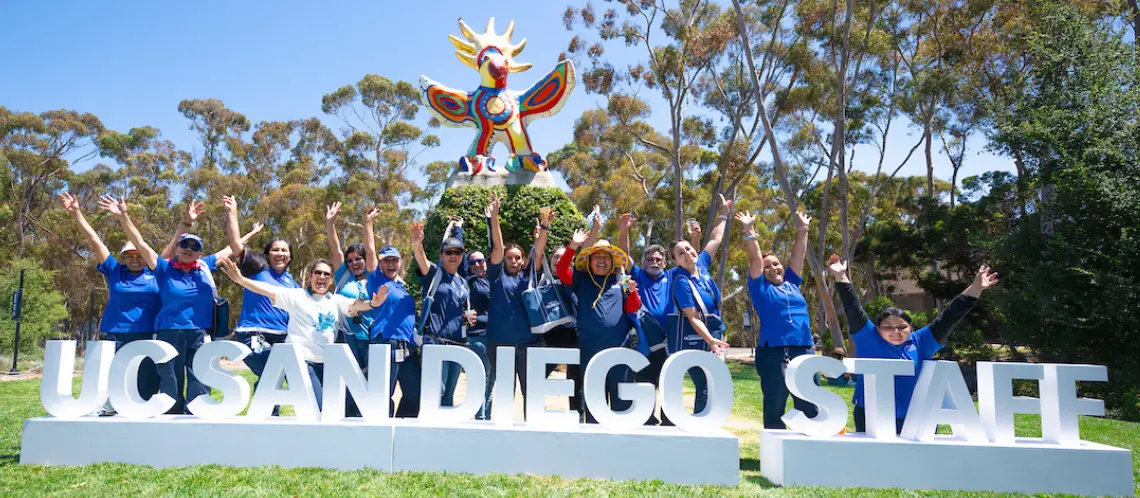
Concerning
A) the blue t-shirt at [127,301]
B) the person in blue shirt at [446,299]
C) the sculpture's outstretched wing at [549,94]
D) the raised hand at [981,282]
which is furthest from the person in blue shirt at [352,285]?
the sculpture's outstretched wing at [549,94]

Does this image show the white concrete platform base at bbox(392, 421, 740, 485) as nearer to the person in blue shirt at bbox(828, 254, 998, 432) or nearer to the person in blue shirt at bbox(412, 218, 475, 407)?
the person in blue shirt at bbox(412, 218, 475, 407)

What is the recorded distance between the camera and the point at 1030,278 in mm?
10461

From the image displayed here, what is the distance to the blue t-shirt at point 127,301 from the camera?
4.63 meters

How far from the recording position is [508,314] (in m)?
4.69

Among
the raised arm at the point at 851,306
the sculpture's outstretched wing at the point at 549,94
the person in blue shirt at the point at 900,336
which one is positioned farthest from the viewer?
the sculpture's outstretched wing at the point at 549,94

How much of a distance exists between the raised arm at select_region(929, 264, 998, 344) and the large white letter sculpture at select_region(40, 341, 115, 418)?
513 cm

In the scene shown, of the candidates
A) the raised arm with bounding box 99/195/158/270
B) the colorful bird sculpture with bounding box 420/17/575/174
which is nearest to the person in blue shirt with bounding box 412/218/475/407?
the raised arm with bounding box 99/195/158/270

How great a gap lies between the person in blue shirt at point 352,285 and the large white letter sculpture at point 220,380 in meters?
0.84

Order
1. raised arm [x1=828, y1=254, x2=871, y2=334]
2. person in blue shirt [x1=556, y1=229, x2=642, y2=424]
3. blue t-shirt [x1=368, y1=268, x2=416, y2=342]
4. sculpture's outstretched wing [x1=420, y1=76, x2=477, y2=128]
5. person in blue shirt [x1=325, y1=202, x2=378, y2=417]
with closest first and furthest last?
raised arm [x1=828, y1=254, x2=871, y2=334], person in blue shirt [x1=556, y1=229, x2=642, y2=424], blue t-shirt [x1=368, y1=268, x2=416, y2=342], person in blue shirt [x1=325, y1=202, x2=378, y2=417], sculpture's outstretched wing [x1=420, y1=76, x2=477, y2=128]

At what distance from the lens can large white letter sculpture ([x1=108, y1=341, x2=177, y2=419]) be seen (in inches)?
164

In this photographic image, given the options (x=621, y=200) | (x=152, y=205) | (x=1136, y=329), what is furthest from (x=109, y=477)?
(x=152, y=205)

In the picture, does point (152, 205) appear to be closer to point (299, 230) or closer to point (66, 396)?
point (299, 230)

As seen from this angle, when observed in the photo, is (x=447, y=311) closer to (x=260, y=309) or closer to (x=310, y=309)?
(x=310, y=309)

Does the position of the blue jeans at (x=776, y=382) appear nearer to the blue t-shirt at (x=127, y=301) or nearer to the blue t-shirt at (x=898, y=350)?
the blue t-shirt at (x=898, y=350)
